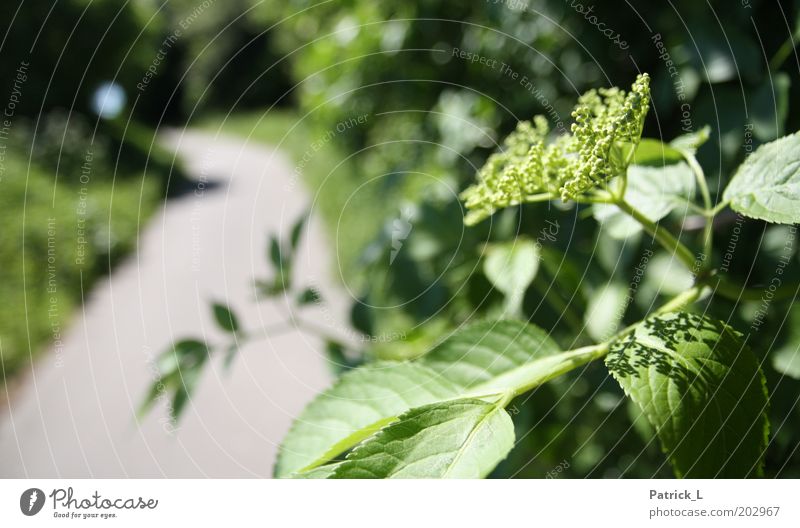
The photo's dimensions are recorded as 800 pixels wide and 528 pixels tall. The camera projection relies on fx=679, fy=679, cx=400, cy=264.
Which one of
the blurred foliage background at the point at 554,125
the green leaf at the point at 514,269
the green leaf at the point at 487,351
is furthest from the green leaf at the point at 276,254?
the green leaf at the point at 487,351

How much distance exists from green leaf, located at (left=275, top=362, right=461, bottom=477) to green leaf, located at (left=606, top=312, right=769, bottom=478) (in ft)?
0.58

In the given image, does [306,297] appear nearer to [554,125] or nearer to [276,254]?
[276,254]

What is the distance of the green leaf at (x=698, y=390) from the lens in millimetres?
518

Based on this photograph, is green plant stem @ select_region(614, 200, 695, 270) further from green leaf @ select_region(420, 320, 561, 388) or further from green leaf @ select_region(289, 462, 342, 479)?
green leaf @ select_region(289, 462, 342, 479)

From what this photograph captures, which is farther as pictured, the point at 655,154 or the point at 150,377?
the point at 150,377

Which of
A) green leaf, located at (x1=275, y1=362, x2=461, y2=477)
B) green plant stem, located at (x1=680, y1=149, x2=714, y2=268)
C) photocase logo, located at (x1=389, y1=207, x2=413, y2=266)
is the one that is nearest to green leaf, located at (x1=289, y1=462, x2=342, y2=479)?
green leaf, located at (x1=275, y1=362, x2=461, y2=477)

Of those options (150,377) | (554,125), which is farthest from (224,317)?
(150,377)

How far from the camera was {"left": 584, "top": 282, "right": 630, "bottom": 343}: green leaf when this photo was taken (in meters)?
0.92

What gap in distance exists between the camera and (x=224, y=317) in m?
1.11

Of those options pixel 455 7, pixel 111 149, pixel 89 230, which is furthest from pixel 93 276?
pixel 455 7
